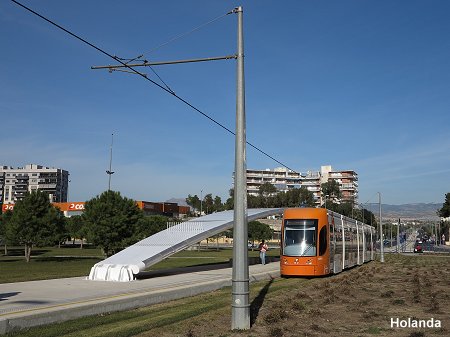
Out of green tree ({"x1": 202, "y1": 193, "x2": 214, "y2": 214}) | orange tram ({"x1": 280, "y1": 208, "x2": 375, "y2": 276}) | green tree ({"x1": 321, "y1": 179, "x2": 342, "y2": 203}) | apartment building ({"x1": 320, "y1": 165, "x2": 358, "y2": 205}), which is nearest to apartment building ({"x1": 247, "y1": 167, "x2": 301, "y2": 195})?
apartment building ({"x1": 320, "y1": 165, "x2": 358, "y2": 205})

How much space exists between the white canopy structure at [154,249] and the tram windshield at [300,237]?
448cm

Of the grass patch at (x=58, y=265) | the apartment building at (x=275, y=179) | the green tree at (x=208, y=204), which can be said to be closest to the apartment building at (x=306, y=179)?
the apartment building at (x=275, y=179)

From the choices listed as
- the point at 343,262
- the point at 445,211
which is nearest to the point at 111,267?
the point at 343,262

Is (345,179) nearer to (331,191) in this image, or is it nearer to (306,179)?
(306,179)

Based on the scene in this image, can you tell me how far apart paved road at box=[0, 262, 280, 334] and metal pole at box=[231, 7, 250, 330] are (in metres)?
3.95

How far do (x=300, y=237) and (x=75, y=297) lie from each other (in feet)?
40.8

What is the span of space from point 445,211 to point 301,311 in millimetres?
136636

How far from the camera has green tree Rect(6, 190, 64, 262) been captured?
42.3 meters

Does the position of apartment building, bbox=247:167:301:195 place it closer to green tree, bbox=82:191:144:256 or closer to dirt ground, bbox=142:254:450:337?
green tree, bbox=82:191:144:256

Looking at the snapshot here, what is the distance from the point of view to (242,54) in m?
10.9

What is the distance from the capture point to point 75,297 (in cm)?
1363

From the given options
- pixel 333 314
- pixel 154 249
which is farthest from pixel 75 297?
pixel 154 249

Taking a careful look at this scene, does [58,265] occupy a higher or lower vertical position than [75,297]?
lower

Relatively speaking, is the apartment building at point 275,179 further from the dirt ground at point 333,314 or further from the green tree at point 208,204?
the dirt ground at point 333,314
